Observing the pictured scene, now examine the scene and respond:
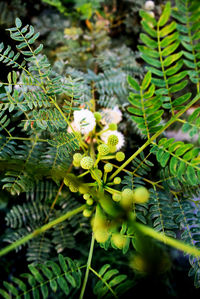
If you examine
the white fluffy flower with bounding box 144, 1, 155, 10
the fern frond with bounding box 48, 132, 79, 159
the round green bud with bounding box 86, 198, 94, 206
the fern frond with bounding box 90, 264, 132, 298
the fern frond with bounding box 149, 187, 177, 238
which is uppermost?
the white fluffy flower with bounding box 144, 1, 155, 10

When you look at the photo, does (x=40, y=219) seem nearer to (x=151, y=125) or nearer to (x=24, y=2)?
(x=151, y=125)

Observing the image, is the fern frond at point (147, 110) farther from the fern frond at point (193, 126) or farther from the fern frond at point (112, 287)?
the fern frond at point (112, 287)

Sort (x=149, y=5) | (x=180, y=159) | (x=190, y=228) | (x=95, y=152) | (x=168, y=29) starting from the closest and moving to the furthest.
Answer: (x=168, y=29), (x=180, y=159), (x=190, y=228), (x=95, y=152), (x=149, y=5)

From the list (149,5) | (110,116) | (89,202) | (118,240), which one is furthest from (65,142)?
(149,5)

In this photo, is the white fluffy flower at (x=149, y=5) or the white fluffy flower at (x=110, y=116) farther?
the white fluffy flower at (x=149, y=5)

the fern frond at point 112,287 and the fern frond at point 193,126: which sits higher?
the fern frond at point 193,126

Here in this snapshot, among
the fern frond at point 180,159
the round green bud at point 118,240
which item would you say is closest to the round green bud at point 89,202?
the round green bud at point 118,240

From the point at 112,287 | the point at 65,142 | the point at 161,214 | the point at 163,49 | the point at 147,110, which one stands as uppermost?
the point at 163,49

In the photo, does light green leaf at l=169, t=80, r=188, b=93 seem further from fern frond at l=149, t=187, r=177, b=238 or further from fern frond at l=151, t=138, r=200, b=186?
fern frond at l=149, t=187, r=177, b=238

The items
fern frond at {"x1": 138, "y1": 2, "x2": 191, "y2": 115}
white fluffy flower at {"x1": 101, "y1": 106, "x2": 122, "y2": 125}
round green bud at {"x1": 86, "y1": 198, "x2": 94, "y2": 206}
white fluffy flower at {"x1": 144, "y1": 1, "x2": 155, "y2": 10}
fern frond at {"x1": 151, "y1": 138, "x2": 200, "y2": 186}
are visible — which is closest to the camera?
fern frond at {"x1": 138, "y1": 2, "x2": 191, "y2": 115}

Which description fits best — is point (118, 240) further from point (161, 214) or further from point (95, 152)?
point (95, 152)

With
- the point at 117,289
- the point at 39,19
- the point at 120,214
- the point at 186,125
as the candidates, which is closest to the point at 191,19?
the point at 186,125

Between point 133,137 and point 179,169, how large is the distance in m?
0.64

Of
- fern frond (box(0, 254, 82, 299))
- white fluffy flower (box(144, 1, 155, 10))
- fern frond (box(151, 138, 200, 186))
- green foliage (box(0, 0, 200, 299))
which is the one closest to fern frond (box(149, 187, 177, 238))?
green foliage (box(0, 0, 200, 299))
